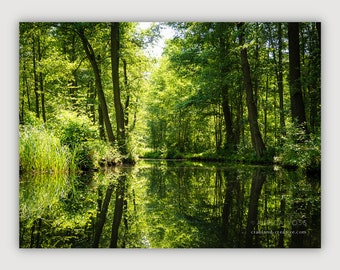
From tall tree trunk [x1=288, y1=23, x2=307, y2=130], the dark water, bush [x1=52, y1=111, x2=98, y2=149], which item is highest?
tall tree trunk [x1=288, y1=23, x2=307, y2=130]

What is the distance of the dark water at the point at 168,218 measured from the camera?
3236 mm

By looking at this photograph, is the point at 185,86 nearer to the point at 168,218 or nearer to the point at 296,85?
the point at 296,85

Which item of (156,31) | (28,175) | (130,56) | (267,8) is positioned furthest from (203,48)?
(28,175)

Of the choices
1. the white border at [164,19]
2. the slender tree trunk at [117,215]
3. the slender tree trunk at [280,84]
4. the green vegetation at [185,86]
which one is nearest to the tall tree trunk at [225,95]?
the green vegetation at [185,86]

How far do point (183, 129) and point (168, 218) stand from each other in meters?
13.4

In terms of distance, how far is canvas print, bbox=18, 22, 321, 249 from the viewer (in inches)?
135

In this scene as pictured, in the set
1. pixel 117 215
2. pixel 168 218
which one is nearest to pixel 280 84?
pixel 168 218

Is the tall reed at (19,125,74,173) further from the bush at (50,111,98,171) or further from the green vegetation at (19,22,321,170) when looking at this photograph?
the bush at (50,111,98,171)

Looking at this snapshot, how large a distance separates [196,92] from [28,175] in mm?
8012

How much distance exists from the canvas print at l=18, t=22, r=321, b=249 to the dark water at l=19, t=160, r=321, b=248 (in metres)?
0.01

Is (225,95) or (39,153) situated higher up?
(225,95)

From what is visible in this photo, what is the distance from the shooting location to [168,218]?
357 cm

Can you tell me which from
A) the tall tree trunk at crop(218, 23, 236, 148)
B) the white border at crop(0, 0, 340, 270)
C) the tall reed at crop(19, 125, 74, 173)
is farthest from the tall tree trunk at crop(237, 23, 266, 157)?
the tall reed at crop(19, 125, 74, 173)
